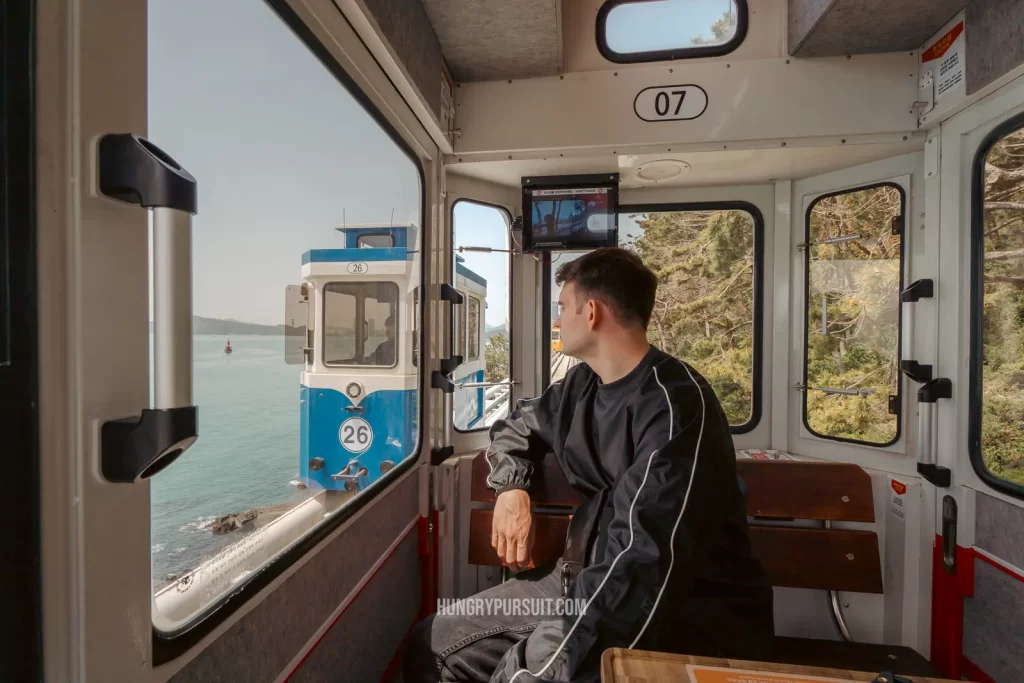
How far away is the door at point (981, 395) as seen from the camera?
178cm

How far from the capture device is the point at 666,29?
2381 mm

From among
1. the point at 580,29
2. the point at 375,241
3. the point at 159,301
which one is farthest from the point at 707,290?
the point at 159,301

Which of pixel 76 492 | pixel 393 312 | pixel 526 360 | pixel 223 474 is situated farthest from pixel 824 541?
pixel 393 312

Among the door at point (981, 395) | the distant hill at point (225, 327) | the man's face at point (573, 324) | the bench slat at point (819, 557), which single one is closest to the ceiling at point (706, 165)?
the door at point (981, 395)

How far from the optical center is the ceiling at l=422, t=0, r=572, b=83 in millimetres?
1968

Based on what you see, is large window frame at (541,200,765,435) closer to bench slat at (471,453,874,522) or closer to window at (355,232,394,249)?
bench slat at (471,453,874,522)

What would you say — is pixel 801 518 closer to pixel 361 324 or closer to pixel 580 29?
pixel 580 29

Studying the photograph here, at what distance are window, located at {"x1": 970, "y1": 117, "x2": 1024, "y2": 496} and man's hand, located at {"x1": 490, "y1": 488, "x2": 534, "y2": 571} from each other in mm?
1774

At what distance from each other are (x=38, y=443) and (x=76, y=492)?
86 millimetres

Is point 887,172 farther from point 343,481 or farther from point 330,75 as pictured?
point 343,481

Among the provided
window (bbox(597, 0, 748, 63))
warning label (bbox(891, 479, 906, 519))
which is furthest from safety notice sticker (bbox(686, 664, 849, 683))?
window (bbox(597, 0, 748, 63))

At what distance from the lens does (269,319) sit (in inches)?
58.6

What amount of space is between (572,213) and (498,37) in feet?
3.00

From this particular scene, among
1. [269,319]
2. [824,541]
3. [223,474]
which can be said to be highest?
[269,319]
